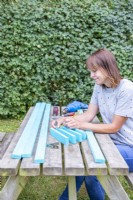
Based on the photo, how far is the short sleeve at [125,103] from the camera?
7.11 feet

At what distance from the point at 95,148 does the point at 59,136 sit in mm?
281

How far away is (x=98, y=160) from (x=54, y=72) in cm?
385

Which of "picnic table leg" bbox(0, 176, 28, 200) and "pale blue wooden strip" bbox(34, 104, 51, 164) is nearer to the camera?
"pale blue wooden strip" bbox(34, 104, 51, 164)

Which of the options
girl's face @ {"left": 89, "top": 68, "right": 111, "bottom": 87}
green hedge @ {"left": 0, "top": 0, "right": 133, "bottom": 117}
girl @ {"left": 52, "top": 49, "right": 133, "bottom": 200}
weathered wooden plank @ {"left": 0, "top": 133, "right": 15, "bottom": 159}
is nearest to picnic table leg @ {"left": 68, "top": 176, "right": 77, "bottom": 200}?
girl @ {"left": 52, "top": 49, "right": 133, "bottom": 200}

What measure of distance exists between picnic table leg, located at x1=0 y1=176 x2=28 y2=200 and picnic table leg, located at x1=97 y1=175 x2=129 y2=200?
44cm

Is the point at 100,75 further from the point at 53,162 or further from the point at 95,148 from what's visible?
the point at 53,162

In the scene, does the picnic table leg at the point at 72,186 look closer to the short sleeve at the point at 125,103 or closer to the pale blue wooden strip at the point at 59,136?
the pale blue wooden strip at the point at 59,136

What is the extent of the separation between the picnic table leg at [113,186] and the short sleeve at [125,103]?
528 mm

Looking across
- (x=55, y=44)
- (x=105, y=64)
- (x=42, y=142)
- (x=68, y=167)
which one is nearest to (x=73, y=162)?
(x=68, y=167)

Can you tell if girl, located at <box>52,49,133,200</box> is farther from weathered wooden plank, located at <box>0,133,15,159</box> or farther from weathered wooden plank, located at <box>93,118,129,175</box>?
weathered wooden plank, located at <box>0,133,15,159</box>

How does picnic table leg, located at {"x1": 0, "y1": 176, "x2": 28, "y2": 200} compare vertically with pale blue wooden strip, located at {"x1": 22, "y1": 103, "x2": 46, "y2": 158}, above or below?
below

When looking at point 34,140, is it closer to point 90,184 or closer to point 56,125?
point 56,125

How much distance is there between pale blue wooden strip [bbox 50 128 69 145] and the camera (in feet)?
6.46

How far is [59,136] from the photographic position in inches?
80.7
